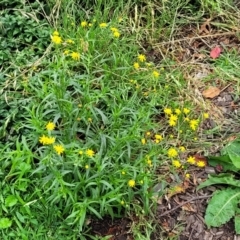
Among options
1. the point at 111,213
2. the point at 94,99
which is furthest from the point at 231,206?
the point at 94,99

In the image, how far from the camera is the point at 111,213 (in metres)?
2.95

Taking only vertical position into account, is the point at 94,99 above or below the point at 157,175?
above

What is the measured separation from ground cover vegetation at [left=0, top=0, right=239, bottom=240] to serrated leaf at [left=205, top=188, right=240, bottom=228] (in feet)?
0.69

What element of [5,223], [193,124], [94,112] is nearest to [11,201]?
[5,223]

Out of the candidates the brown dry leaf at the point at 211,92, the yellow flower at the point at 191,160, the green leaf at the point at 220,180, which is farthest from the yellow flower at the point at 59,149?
the brown dry leaf at the point at 211,92

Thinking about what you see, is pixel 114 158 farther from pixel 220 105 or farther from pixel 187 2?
pixel 187 2

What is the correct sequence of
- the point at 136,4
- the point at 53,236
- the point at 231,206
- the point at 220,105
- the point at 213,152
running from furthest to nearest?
the point at 136,4, the point at 220,105, the point at 213,152, the point at 231,206, the point at 53,236

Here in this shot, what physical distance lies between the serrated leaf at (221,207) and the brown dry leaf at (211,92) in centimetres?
78

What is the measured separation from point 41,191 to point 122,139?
49cm

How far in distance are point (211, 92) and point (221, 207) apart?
0.92 m

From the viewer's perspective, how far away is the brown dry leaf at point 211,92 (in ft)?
12.2

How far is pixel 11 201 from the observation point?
9.62 ft

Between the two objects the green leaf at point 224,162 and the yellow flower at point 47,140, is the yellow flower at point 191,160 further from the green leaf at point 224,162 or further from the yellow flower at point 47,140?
the yellow flower at point 47,140

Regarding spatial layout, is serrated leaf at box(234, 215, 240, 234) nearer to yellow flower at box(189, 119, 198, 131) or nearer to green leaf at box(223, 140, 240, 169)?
green leaf at box(223, 140, 240, 169)
